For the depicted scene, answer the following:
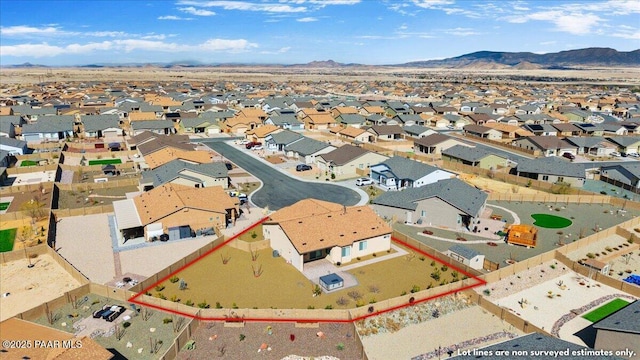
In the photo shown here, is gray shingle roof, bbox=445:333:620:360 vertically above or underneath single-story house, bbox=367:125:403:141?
underneath

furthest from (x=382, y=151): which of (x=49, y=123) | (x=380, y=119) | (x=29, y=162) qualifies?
(x=49, y=123)

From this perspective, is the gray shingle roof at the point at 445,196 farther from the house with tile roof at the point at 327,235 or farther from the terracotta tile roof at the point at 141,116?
the terracotta tile roof at the point at 141,116

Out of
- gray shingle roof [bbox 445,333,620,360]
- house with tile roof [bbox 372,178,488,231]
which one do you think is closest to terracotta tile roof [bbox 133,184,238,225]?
house with tile roof [bbox 372,178,488,231]

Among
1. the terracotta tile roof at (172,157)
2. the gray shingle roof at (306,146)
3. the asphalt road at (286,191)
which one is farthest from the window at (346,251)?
the gray shingle roof at (306,146)

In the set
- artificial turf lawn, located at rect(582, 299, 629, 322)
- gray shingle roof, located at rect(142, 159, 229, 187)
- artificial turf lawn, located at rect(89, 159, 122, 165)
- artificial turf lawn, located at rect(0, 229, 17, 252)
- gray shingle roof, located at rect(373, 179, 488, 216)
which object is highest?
gray shingle roof, located at rect(142, 159, 229, 187)

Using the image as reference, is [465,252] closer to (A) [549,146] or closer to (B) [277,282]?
(B) [277,282]

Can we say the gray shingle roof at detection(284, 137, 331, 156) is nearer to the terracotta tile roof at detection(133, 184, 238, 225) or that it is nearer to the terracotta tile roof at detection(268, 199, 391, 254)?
the terracotta tile roof at detection(133, 184, 238, 225)

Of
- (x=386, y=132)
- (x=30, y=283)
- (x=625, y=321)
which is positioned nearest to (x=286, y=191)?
(x=30, y=283)
